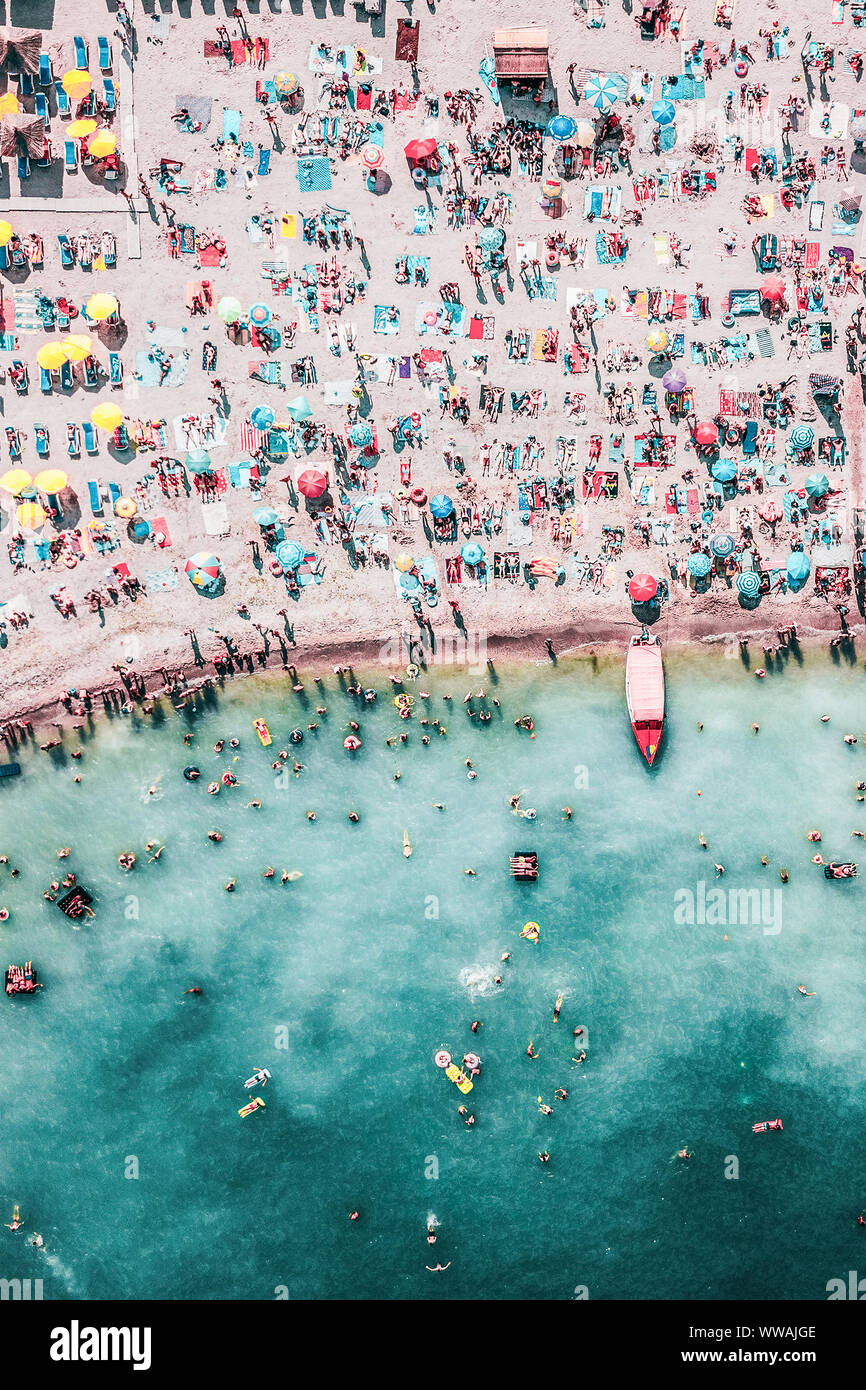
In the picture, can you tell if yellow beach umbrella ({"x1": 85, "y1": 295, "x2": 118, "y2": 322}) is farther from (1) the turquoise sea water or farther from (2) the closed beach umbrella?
(1) the turquoise sea water

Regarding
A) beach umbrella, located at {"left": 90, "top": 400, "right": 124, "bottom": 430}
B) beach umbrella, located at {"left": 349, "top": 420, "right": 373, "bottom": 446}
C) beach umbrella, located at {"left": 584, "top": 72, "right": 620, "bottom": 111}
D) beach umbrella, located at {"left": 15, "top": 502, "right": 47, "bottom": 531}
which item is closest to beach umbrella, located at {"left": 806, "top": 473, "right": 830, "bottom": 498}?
beach umbrella, located at {"left": 584, "top": 72, "right": 620, "bottom": 111}

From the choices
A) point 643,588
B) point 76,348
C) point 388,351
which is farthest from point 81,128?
point 643,588

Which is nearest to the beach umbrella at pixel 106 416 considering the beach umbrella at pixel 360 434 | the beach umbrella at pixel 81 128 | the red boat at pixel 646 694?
the beach umbrella at pixel 360 434

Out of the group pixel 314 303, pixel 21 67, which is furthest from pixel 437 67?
pixel 21 67

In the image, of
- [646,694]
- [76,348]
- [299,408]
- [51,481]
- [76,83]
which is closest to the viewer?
[76,83]

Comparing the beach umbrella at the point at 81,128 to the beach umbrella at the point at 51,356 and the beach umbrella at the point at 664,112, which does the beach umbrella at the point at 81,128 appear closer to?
the beach umbrella at the point at 51,356

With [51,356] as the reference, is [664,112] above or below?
above

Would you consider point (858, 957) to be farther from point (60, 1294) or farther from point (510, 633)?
point (60, 1294)

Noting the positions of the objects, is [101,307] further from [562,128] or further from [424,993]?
[424,993]
